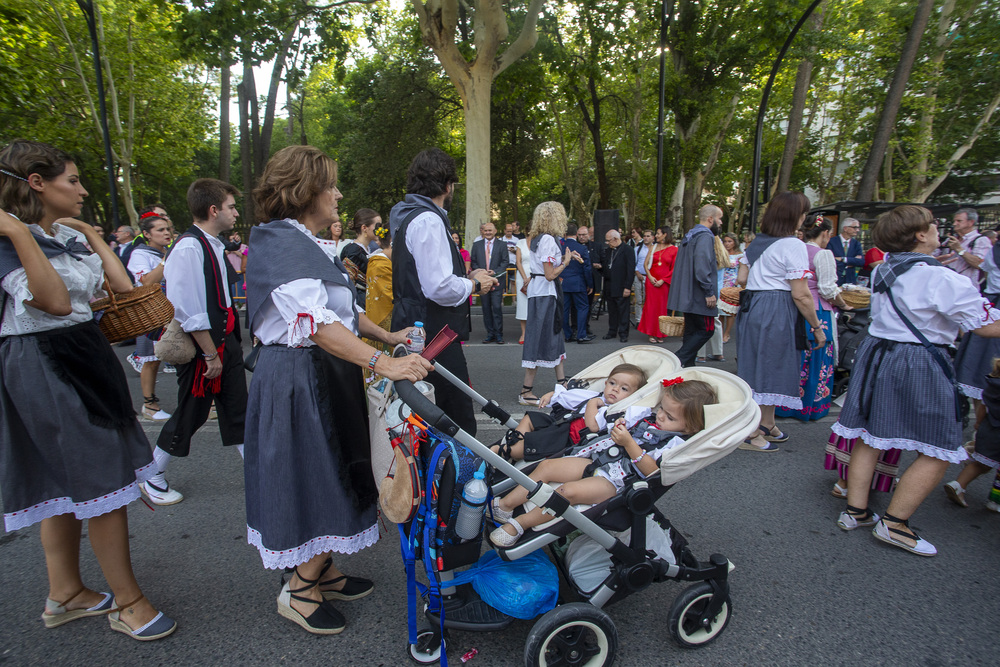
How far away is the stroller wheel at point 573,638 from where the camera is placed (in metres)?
2.01

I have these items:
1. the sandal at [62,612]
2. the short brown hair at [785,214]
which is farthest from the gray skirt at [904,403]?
the sandal at [62,612]

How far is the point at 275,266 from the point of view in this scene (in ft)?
6.91

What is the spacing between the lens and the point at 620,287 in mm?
9500

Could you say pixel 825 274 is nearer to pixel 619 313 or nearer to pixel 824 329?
pixel 824 329

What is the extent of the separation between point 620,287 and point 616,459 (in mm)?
7439

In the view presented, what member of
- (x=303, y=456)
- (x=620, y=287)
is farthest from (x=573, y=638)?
(x=620, y=287)

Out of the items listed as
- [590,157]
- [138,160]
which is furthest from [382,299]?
[590,157]

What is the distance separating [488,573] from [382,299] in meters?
2.41

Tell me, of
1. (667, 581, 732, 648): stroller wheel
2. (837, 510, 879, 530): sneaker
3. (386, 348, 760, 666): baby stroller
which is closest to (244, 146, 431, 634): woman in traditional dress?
(386, 348, 760, 666): baby stroller

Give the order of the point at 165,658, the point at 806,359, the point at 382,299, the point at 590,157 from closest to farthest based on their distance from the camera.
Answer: the point at 165,658 < the point at 382,299 < the point at 806,359 < the point at 590,157

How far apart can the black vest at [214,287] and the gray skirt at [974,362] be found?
5.39 meters

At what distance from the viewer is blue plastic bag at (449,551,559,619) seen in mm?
2117

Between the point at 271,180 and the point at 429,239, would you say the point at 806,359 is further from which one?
the point at 271,180

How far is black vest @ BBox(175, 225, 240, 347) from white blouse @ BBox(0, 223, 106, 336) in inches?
33.5
